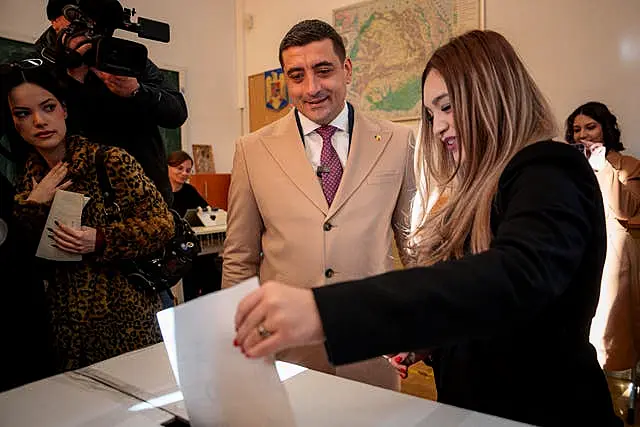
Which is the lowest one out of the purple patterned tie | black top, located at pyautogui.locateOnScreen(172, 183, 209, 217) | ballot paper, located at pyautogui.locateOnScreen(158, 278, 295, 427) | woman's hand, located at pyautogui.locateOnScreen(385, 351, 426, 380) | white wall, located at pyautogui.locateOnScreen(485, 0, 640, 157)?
woman's hand, located at pyautogui.locateOnScreen(385, 351, 426, 380)

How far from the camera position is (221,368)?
635 mm

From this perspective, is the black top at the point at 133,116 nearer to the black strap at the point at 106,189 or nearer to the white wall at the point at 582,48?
the black strap at the point at 106,189

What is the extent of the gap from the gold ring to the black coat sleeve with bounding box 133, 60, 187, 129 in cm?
111

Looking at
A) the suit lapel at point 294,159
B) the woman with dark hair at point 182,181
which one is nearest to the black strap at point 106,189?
the suit lapel at point 294,159

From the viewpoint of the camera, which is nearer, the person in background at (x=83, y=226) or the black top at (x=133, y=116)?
the person in background at (x=83, y=226)

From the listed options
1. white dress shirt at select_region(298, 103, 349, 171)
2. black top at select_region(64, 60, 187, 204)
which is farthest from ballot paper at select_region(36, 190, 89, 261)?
white dress shirt at select_region(298, 103, 349, 171)

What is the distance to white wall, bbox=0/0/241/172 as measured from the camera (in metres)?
4.34

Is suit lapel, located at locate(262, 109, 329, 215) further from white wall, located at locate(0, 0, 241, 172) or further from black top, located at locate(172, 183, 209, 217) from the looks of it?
white wall, located at locate(0, 0, 241, 172)

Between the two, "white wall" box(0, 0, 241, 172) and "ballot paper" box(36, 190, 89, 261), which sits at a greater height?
"white wall" box(0, 0, 241, 172)

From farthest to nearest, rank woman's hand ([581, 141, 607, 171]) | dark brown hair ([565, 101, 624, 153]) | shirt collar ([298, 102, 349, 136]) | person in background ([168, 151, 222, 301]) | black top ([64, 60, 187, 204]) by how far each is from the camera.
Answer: person in background ([168, 151, 222, 301]), dark brown hair ([565, 101, 624, 153]), woman's hand ([581, 141, 607, 171]), shirt collar ([298, 102, 349, 136]), black top ([64, 60, 187, 204])

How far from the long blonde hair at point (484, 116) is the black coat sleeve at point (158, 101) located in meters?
A: 0.91

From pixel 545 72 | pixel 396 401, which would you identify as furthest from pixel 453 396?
pixel 545 72

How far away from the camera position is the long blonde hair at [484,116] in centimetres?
83

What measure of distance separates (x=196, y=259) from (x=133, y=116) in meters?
2.19
